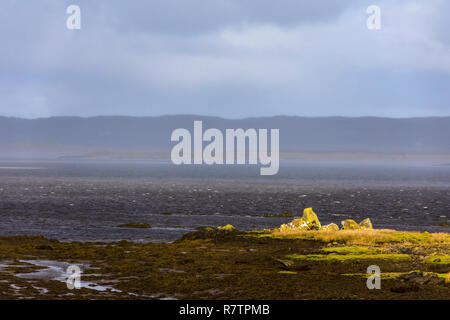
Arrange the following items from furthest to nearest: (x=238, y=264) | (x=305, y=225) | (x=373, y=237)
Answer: (x=305, y=225)
(x=373, y=237)
(x=238, y=264)

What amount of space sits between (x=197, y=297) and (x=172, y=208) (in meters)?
54.6

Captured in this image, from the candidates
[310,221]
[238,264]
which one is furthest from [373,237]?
[238,264]

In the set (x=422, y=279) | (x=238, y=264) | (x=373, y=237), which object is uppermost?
(x=422, y=279)

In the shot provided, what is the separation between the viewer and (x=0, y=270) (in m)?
28.7

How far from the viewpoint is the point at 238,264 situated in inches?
1239

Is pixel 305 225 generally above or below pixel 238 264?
above

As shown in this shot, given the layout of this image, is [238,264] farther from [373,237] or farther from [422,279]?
[373,237]

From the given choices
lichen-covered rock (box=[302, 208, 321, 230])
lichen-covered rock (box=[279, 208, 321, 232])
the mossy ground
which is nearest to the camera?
the mossy ground

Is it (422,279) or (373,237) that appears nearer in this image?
(422,279)

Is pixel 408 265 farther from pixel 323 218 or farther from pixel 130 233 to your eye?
pixel 323 218

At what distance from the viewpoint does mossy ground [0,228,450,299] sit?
2406 centimetres

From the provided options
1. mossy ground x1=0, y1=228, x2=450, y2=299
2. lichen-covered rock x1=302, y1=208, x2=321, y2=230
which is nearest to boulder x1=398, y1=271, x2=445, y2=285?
mossy ground x1=0, y1=228, x2=450, y2=299

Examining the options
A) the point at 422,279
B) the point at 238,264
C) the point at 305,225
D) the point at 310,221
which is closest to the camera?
the point at 422,279

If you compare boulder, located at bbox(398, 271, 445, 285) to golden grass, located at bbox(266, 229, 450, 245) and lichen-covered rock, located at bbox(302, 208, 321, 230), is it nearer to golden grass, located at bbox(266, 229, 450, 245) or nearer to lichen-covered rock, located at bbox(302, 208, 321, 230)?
golden grass, located at bbox(266, 229, 450, 245)
